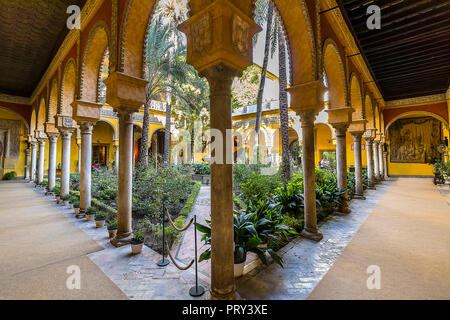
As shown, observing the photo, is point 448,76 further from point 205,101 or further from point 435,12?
point 205,101

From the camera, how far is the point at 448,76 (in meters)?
10.0

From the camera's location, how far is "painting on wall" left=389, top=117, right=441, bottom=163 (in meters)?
17.5

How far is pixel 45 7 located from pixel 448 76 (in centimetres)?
1576

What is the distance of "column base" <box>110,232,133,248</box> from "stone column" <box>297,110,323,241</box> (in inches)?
134

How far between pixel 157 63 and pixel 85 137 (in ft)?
19.4

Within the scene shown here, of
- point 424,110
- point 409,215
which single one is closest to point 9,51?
point 409,215

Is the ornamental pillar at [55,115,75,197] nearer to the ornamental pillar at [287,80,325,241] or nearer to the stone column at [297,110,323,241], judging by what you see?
the ornamental pillar at [287,80,325,241]

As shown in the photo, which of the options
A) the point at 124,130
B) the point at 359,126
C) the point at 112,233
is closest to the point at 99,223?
the point at 112,233

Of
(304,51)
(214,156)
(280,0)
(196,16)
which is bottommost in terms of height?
(214,156)

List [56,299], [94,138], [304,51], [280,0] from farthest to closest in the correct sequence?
[94,138], [304,51], [280,0], [56,299]

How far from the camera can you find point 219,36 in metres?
2.29

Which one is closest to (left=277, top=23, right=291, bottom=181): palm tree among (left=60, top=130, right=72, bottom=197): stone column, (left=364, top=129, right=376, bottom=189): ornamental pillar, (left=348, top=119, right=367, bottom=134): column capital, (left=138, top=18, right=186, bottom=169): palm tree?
(left=348, top=119, right=367, bottom=134): column capital

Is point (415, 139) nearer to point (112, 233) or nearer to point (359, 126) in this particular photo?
point (359, 126)

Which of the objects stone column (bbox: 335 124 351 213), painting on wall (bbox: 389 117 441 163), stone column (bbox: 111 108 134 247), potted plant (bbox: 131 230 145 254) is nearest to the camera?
potted plant (bbox: 131 230 145 254)
